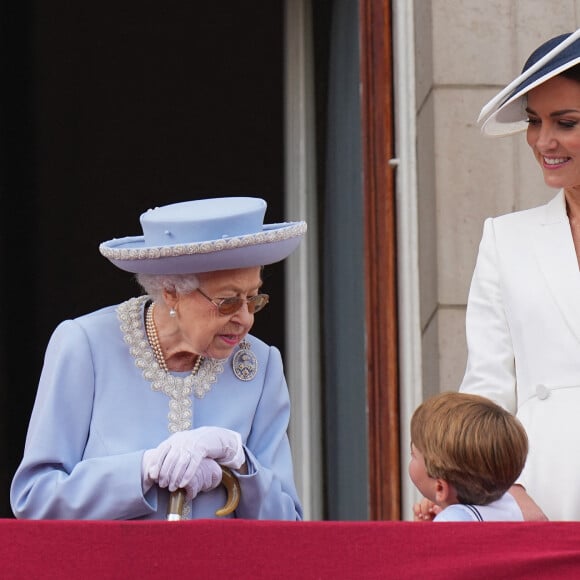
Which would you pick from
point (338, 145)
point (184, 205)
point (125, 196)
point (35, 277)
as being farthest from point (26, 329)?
point (184, 205)

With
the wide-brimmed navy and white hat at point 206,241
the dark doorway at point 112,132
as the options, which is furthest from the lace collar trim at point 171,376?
the dark doorway at point 112,132

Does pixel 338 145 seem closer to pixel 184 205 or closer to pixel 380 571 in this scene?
pixel 184 205

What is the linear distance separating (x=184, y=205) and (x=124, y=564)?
93 cm

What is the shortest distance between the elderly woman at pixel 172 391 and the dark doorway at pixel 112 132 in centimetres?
512

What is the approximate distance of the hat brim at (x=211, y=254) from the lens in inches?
124

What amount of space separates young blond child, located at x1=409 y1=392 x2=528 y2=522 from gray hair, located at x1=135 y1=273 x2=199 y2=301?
526 millimetres

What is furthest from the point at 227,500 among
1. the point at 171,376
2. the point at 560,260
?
the point at 560,260

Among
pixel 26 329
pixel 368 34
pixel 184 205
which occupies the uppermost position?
pixel 368 34

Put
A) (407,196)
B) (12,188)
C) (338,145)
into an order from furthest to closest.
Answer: (12,188)
(338,145)
(407,196)

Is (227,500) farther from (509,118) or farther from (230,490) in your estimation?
(509,118)

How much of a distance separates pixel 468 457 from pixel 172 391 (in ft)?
2.10

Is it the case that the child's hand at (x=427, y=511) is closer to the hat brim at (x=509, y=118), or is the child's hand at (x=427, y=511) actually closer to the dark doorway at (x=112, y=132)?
the hat brim at (x=509, y=118)

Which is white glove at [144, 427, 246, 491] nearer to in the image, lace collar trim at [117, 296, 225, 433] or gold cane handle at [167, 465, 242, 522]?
gold cane handle at [167, 465, 242, 522]

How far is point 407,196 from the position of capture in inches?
208
